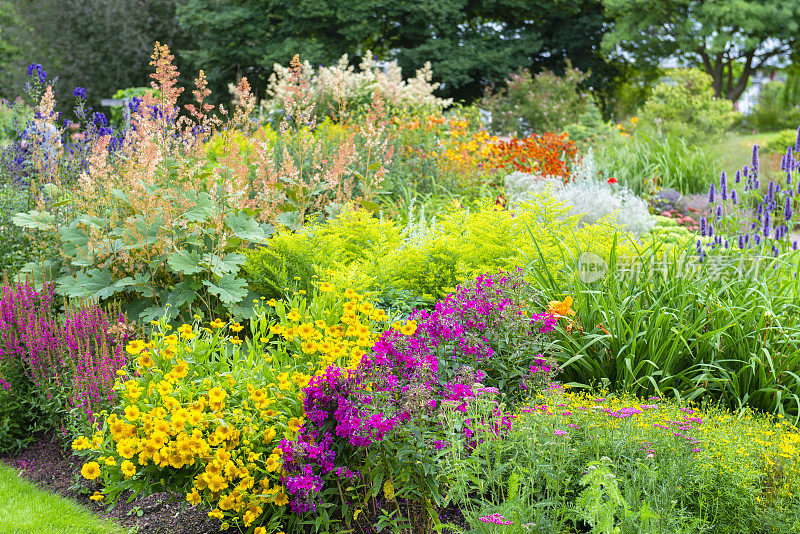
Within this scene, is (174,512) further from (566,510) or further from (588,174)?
(588,174)

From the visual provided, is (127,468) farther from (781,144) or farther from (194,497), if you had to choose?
(781,144)

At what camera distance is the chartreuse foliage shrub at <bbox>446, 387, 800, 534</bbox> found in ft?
7.39

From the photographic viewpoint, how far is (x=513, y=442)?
247cm

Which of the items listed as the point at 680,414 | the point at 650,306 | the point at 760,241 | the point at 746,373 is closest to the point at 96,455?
the point at 680,414

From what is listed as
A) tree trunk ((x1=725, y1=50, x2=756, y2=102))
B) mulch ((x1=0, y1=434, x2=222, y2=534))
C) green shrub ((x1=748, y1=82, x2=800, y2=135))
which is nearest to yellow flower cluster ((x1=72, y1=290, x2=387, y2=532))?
mulch ((x1=0, y1=434, x2=222, y2=534))

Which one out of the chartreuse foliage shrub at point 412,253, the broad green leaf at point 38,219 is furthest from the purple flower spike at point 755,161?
the broad green leaf at point 38,219

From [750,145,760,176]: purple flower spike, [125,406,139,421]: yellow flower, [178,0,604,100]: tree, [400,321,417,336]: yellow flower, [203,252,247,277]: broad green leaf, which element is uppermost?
[178,0,604,100]: tree

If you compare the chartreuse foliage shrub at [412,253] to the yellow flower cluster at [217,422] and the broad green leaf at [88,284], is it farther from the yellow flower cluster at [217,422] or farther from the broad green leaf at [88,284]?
the yellow flower cluster at [217,422]

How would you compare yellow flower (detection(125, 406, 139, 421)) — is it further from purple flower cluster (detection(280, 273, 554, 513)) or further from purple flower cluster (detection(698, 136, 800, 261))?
purple flower cluster (detection(698, 136, 800, 261))

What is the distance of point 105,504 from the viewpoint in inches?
124

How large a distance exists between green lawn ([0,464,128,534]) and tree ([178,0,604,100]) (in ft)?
57.3

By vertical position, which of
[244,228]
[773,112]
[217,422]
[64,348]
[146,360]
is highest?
[244,228]

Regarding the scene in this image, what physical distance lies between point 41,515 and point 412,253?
8.41 feet

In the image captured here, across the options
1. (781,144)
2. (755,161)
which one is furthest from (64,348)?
(781,144)
